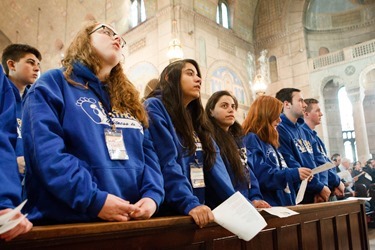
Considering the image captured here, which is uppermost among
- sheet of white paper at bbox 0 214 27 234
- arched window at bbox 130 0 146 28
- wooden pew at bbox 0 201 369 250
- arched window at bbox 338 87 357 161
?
arched window at bbox 130 0 146 28

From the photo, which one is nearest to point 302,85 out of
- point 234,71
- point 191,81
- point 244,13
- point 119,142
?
point 234,71

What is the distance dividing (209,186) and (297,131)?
2.20 metres

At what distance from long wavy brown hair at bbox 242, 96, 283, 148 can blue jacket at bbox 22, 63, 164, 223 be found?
6.18ft

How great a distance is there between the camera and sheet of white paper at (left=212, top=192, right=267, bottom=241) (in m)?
1.67

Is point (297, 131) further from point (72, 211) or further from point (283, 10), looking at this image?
point (283, 10)

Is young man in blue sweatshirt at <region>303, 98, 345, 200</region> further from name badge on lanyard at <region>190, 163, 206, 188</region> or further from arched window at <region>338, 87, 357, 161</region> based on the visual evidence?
arched window at <region>338, 87, 357, 161</region>

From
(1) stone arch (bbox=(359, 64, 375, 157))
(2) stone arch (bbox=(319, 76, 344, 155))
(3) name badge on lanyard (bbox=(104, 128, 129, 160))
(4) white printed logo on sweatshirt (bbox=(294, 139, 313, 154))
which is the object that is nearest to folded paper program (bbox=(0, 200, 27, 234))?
(3) name badge on lanyard (bbox=(104, 128, 129, 160))

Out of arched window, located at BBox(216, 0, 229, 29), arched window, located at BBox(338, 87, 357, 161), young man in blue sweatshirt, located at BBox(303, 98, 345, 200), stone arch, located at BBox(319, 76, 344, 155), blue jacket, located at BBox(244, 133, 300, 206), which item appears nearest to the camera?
blue jacket, located at BBox(244, 133, 300, 206)

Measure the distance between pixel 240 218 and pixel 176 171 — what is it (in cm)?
59

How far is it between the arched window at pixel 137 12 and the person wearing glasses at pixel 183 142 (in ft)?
40.0

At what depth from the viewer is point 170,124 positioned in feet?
7.78

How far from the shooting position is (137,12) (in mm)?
14406

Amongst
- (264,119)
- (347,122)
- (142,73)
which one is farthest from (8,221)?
(347,122)

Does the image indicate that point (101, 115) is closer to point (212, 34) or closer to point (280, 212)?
point (280, 212)
